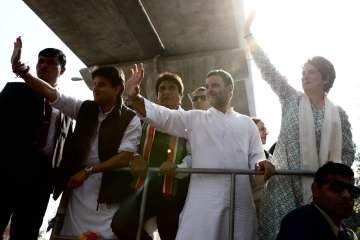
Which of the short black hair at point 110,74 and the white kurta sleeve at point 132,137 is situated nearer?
the white kurta sleeve at point 132,137

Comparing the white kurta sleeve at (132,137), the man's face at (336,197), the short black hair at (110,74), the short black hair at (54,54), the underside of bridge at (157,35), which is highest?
the underside of bridge at (157,35)

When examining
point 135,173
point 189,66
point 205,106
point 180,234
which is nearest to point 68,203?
point 135,173

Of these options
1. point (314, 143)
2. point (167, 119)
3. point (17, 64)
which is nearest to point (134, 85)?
point (167, 119)

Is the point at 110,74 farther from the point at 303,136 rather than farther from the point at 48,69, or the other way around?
the point at 303,136

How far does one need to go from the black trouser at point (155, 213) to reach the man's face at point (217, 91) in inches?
28.1

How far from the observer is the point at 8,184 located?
Answer: 2.94 meters

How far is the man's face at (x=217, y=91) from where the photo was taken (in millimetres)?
3264

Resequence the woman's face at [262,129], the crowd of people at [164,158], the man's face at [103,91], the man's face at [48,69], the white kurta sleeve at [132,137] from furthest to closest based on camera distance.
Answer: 1. the woman's face at [262,129]
2. the man's face at [48,69]
3. the man's face at [103,91]
4. the white kurta sleeve at [132,137]
5. the crowd of people at [164,158]

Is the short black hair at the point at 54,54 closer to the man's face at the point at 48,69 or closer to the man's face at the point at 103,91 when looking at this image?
→ the man's face at the point at 48,69

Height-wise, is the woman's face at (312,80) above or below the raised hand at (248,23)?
below

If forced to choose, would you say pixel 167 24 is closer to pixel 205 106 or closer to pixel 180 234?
pixel 205 106

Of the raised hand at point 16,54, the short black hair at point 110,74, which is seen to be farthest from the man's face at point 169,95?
the raised hand at point 16,54

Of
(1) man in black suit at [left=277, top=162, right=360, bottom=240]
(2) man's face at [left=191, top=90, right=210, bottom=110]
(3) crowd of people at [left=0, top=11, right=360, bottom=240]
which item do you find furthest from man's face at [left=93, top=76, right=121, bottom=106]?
(1) man in black suit at [left=277, top=162, right=360, bottom=240]

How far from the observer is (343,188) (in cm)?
270
